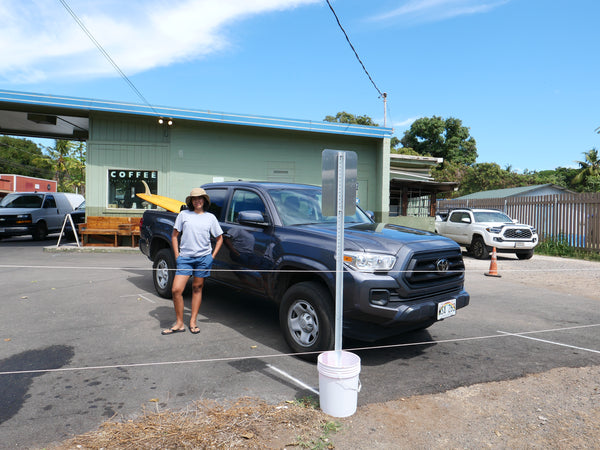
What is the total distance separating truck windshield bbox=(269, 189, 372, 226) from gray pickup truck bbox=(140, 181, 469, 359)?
1 cm

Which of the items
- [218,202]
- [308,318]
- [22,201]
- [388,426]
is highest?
[22,201]

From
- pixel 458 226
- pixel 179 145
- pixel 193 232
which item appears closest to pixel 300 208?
pixel 193 232

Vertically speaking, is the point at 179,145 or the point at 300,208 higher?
the point at 179,145

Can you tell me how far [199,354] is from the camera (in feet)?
14.3

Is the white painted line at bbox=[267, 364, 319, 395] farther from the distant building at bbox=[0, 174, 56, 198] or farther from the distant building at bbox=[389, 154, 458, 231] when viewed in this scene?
the distant building at bbox=[0, 174, 56, 198]

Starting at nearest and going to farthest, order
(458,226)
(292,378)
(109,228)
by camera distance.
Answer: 1. (292,378)
2. (109,228)
3. (458,226)

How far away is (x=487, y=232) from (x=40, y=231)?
17.6m

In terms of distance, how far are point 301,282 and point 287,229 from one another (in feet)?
2.26

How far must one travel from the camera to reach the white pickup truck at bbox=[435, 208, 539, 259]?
13359 mm

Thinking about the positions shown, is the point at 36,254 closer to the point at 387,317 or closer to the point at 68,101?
the point at 68,101

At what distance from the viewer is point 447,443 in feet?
9.15

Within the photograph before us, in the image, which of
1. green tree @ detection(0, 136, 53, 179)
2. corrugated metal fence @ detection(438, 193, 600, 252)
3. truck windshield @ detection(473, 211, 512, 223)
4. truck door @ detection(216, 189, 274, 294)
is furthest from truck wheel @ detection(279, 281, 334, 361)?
green tree @ detection(0, 136, 53, 179)

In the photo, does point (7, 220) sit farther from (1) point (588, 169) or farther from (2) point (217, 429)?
(1) point (588, 169)

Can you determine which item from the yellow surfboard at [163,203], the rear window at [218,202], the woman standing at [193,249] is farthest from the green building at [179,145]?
the woman standing at [193,249]
